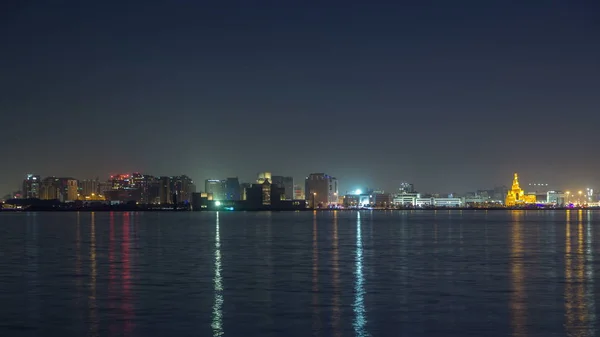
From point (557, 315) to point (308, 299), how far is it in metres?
8.16

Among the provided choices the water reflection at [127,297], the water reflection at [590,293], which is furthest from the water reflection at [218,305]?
the water reflection at [590,293]

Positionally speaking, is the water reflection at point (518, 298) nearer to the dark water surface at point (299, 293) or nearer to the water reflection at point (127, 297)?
the dark water surface at point (299, 293)

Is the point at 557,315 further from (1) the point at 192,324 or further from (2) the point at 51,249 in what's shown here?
(2) the point at 51,249

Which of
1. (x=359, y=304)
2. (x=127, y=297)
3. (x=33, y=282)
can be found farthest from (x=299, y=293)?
(x=33, y=282)

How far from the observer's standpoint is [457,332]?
797 inches

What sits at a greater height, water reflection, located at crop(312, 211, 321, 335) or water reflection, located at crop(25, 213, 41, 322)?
water reflection, located at crop(25, 213, 41, 322)

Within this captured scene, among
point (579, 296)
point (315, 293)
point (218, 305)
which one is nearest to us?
point (218, 305)

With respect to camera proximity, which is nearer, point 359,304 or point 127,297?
point 359,304

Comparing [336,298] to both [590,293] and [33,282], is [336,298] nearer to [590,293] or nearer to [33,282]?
[590,293]

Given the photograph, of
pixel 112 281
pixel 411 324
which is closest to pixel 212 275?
pixel 112 281

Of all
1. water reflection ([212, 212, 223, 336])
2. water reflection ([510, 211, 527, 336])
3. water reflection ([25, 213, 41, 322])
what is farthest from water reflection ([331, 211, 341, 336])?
water reflection ([25, 213, 41, 322])

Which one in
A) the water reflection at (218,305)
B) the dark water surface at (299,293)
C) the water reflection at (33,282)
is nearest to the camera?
the water reflection at (218,305)

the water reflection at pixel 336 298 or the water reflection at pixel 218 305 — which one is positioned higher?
the water reflection at pixel 218 305

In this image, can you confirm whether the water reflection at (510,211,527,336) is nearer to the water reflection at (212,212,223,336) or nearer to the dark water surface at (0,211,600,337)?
the dark water surface at (0,211,600,337)
